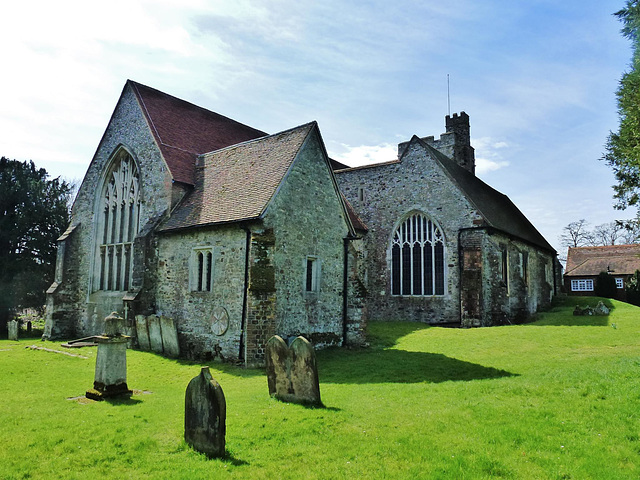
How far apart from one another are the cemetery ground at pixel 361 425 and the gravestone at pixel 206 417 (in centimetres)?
19

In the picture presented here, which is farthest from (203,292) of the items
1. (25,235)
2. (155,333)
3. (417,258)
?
(25,235)

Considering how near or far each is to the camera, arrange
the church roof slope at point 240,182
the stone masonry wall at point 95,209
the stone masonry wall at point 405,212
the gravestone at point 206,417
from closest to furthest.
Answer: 1. the gravestone at point 206,417
2. the church roof slope at point 240,182
3. the stone masonry wall at point 95,209
4. the stone masonry wall at point 405,212

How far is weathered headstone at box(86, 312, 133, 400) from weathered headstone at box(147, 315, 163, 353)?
6664 millimetres

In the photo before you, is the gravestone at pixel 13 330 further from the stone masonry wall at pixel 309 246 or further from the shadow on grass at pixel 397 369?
the shadow on grass at pixel 397 369

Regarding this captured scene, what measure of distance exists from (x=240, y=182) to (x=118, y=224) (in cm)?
795

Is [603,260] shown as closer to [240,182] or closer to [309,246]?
[309,246]

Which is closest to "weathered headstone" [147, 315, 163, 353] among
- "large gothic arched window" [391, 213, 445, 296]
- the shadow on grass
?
the shadow on grass

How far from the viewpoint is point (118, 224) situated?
21.9 meters

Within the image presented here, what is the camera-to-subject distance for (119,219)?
2195 centimetres

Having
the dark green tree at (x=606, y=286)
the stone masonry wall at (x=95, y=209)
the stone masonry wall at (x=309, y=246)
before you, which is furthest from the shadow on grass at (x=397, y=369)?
the dark green tree at (x=606, y=286)

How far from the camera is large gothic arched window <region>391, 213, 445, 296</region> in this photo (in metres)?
26.2

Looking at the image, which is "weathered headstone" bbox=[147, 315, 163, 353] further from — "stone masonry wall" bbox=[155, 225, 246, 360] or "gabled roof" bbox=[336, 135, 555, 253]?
"gabled roof" bbox=[336, 135, 555, 253]

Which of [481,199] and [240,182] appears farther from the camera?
[481,199]

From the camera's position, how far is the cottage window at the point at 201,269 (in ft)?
54.9
